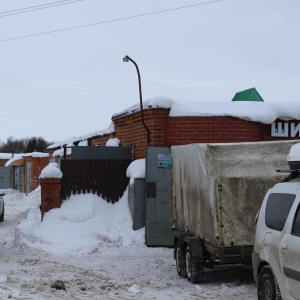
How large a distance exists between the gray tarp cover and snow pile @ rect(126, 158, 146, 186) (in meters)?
5.20

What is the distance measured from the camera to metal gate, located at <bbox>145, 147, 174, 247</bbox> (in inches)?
594

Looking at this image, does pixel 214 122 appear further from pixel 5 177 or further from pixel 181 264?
pixel 5 177

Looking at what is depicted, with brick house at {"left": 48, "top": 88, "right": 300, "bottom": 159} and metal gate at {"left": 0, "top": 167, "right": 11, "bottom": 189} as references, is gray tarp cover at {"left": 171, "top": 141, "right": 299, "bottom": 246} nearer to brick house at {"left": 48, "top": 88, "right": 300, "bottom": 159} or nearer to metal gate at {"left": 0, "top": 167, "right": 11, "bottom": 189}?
brick house at {"left": 48, "top": 88, "right": 300, "bottom": 159}

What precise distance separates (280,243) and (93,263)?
6.46 metres

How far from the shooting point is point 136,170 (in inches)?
642

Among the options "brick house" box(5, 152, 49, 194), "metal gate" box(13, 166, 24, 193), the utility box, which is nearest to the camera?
the utility box

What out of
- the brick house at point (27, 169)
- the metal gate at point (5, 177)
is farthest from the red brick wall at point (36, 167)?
the metal gate at point (5, 177)

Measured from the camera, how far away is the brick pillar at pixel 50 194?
55.3 ft

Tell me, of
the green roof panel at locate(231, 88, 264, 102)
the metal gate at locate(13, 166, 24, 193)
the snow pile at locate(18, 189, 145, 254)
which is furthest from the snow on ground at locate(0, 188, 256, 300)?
the metal gate at locate(13, 166, 24, 193)

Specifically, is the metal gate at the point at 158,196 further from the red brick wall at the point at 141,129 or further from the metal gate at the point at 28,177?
the metal gate at the point at 28,177

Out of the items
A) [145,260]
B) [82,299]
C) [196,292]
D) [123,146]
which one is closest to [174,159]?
[145,260]

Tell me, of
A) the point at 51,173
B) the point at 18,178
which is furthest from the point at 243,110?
the point at 18,178

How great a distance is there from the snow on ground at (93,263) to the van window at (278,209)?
171cm

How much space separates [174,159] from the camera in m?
12.5
